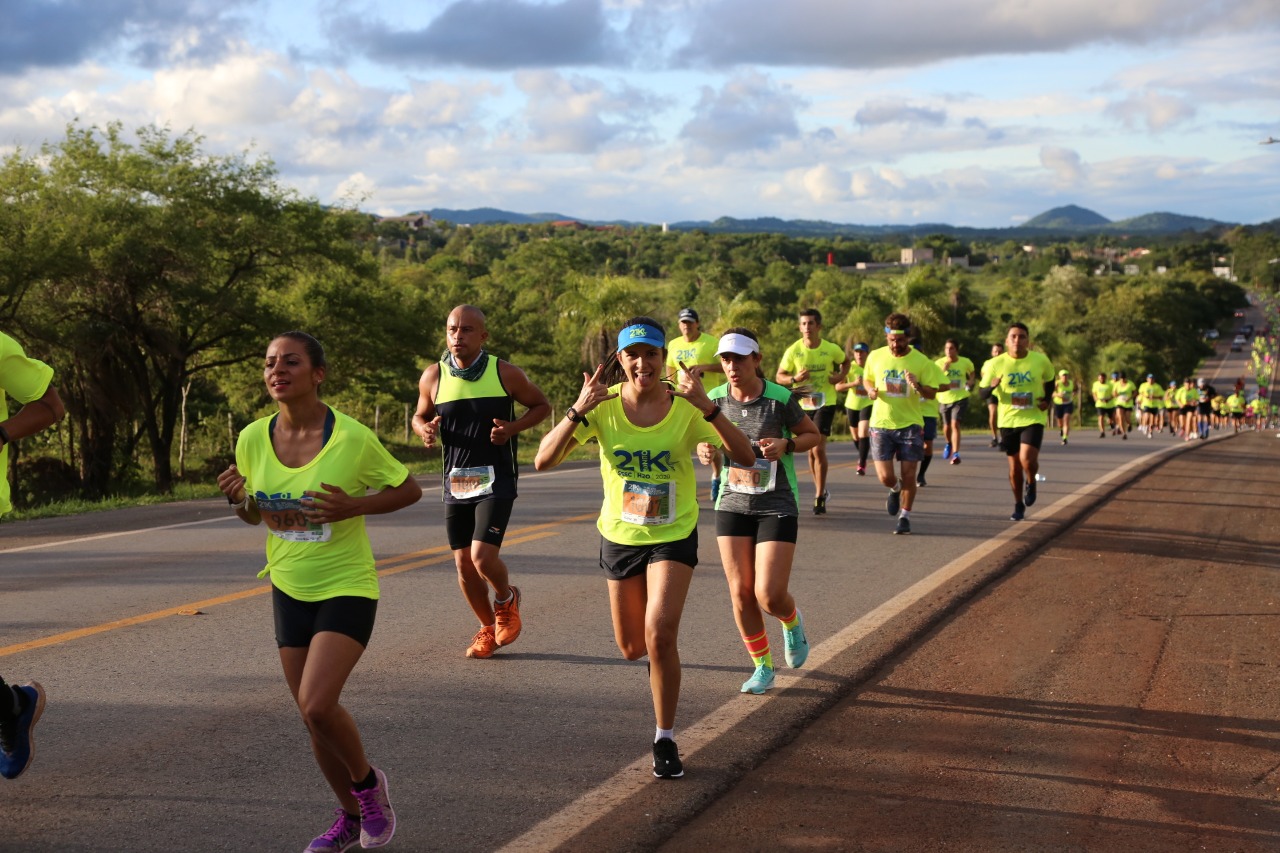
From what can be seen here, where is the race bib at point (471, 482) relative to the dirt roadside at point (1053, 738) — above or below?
above

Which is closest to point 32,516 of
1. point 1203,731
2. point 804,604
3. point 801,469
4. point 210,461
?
point 804,604

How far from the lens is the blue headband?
18.5ft

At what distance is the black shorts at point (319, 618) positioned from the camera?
459 centimetres

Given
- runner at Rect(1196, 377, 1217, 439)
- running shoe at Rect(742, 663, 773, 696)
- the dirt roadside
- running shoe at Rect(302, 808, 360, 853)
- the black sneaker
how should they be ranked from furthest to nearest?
runner at Rect(1196, 377, 1217, 439) → running shoe at Rect(742, 663, 773, 696) → the black sneaker → the dirt roadside → running shoe at Rect(302, 808, 360, 853)

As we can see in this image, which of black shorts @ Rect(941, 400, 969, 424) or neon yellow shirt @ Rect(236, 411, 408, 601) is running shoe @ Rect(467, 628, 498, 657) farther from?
black shorts @ Rect(941, 400, 969, 424)

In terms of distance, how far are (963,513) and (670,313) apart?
58547 mm

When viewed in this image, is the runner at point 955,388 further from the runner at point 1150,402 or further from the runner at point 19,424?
the runner at point 1150,402

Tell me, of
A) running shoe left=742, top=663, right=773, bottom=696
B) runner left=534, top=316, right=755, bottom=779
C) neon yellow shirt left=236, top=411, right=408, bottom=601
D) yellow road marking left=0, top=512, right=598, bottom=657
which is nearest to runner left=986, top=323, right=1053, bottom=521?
yellow road marking left=0, top=512, right=598, bottom=657

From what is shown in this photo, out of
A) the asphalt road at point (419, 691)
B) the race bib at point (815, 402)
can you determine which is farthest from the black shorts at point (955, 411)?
the asphalt road at point (419, 691)

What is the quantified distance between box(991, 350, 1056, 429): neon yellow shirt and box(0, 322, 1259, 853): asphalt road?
1938 mm

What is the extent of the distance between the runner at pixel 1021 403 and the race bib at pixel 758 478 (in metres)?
7.87

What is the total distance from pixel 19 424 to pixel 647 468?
2.49 m

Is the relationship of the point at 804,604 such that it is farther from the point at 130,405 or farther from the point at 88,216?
the point at 130,405

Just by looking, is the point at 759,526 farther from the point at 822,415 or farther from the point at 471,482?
the point at 822,415
